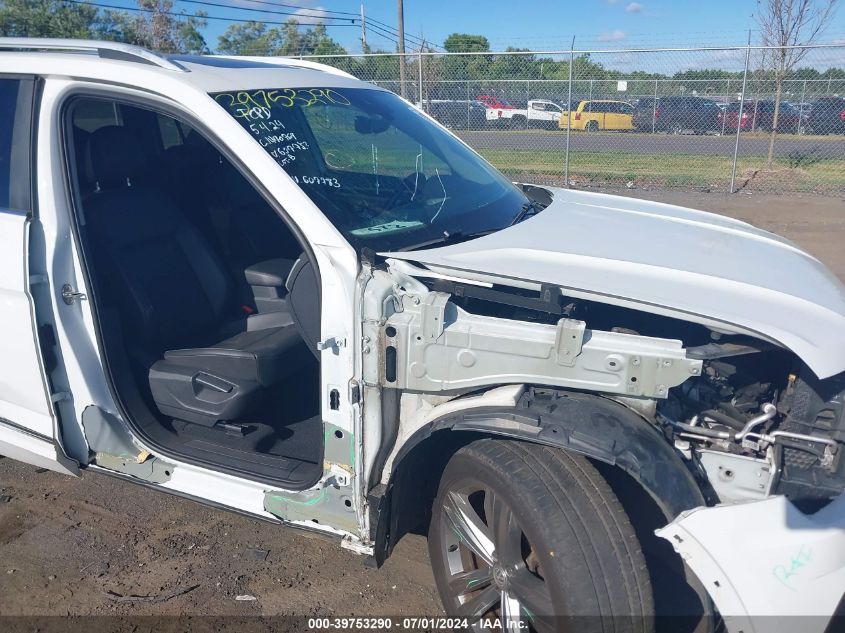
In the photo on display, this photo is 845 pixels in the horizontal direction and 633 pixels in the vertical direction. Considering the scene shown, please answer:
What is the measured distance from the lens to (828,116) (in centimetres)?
1530

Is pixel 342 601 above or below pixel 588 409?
below

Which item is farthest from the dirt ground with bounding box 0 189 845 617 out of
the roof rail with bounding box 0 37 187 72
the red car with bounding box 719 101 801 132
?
the red car with bounding box 719 101 801 132

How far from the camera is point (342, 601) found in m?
2.94

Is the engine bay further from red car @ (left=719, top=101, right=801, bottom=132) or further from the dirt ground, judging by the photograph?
red car @ (left=719, top=101, right=801, bottom=132)

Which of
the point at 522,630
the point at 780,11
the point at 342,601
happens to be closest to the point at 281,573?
the point at 342,601

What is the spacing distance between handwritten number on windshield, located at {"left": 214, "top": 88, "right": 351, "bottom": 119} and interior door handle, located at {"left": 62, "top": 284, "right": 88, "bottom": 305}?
960mm

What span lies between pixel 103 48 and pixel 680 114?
16222mm

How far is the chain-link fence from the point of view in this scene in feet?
43.7

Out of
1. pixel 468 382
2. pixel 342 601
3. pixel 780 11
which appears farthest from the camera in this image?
pixel 780 11

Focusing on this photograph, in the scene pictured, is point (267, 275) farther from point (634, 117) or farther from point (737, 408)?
point (634, 117)

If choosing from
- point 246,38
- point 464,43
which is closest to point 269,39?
point 246,38

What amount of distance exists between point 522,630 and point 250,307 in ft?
6.83

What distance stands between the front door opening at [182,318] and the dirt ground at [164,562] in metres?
0.50

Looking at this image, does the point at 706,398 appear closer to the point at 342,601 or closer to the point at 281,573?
the point at 342,601
